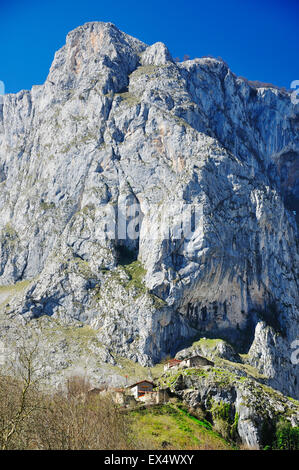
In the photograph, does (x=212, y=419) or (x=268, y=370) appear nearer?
(x=212, y=419)

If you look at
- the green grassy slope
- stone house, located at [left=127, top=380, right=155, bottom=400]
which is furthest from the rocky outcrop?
the green grassy slope

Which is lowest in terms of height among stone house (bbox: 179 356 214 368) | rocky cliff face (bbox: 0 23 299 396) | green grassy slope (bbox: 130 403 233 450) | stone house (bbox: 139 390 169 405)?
green grassy slope (bbox: 130 403 233 450)

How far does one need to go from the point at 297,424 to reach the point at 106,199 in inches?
3755

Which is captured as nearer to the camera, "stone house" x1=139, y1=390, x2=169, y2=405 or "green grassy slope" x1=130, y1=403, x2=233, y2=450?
"green grassy slope" x1=130, y1=403, x2=233, y2=450

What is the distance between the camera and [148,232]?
134 meters

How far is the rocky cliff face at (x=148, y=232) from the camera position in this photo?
118 m

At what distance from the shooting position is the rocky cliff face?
389ft

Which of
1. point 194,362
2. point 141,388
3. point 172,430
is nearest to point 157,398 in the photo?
point 172,430

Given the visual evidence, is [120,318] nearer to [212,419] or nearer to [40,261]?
[40,261]

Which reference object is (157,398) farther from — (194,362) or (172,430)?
(194,362)

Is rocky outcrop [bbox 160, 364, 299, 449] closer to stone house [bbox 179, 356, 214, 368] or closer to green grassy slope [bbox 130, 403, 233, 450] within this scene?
green grassy slope [bbox 130, 403, 233, 450]
